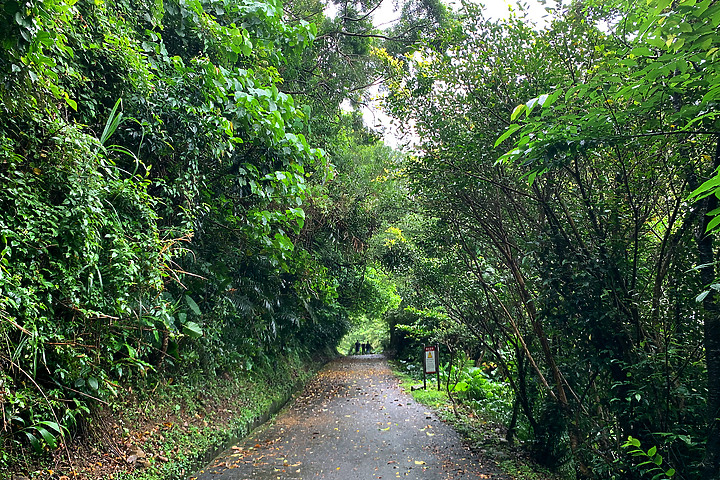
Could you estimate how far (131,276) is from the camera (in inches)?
125

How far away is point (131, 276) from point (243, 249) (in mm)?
3473

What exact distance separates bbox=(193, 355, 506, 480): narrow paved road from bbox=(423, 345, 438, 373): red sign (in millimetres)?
1221

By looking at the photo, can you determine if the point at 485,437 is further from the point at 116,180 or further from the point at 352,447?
the point at 116,180

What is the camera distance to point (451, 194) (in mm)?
5016

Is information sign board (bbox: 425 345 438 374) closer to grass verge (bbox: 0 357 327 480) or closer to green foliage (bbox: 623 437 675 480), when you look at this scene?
grass verge (bbox: 0 357 327 480)

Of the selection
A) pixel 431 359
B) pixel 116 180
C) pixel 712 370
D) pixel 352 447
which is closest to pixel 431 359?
pixel 431 359

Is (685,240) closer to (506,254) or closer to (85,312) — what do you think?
(506,254)

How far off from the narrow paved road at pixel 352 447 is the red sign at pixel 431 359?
1.22 metres

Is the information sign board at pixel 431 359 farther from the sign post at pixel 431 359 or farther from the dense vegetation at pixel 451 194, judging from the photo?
the dense vegetation at pixel 451 194

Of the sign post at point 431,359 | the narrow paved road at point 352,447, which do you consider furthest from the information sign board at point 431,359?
the narrow paved road at point 352,447

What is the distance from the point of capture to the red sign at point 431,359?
10.5 metres

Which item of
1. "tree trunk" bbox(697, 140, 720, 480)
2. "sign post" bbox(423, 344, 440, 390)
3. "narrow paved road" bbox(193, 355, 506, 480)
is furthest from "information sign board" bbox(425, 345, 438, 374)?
"tree trunk" bbox(697, 140, 720, 480)

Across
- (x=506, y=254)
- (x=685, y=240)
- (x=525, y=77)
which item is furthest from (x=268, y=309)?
(x=685, y=240)

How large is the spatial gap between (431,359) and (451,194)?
6.69 meters
